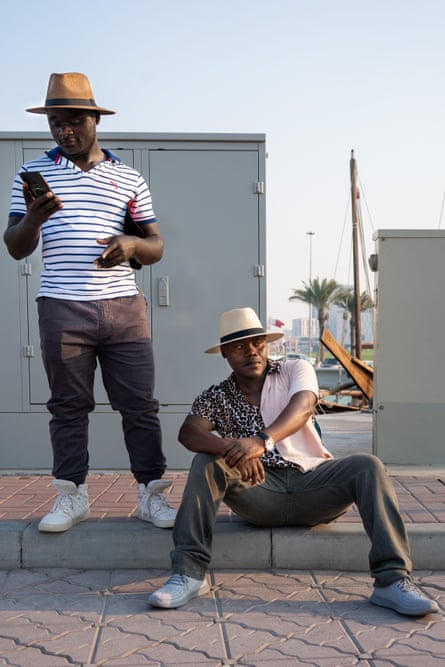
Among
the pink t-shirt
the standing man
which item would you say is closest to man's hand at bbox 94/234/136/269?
the standing man

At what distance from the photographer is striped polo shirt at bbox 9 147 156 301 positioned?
397 centimetres

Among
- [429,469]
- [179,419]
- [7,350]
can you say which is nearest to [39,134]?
[7,350]

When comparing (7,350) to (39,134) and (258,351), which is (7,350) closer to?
(39,134)

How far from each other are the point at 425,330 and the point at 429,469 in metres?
1.06

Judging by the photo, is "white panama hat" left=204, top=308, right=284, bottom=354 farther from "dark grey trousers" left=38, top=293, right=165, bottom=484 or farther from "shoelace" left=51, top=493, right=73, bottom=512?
"shoelace" left=51, top=493, right=73, bottom=512

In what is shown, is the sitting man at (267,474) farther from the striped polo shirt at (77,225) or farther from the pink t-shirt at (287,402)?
the striped polo shirt at (77,225)

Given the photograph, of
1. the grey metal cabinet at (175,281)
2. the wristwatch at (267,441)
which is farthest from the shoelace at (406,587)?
the grey metal cabinet at (175,281)

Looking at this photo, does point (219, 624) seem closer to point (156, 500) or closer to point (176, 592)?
point (176, 592)

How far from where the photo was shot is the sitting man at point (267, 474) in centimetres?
343

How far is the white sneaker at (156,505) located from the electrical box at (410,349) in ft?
8.56

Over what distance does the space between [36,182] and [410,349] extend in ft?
11.9

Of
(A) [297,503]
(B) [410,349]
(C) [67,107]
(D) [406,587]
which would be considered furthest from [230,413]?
(B) [410,349]

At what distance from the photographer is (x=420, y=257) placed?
6348 mm

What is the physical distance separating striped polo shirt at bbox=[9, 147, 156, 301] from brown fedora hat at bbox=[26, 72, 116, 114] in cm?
28
